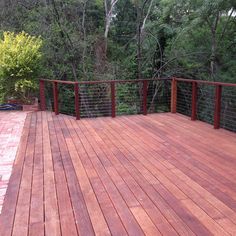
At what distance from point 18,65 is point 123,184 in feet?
15.9

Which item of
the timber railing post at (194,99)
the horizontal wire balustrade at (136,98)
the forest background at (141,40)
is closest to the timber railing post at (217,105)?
the timber railing post at (194,99)

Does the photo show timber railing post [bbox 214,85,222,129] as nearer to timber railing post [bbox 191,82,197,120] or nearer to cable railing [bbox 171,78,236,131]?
cable railing [bbox 171,78,236,131]

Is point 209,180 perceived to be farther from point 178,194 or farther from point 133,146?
point 133,146

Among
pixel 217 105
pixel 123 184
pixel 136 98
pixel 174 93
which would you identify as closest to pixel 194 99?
pixel 217 105

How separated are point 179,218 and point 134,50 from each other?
28.5 feet

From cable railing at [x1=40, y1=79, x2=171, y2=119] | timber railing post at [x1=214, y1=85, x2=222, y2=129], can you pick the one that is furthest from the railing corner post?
cable railing at [x1=40, y1=79, x2=171, y2=119]

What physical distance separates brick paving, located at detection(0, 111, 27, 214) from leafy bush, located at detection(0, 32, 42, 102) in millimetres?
585

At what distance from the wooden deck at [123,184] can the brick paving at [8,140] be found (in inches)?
3.4

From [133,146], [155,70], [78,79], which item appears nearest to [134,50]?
[155,70]

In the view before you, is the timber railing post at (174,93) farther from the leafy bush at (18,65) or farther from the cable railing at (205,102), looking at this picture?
the leafy bush at (18,65)

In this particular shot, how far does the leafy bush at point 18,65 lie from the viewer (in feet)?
22.4

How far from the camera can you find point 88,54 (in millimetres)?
10086

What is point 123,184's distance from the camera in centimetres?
297

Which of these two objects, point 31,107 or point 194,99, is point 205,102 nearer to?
point 194,99
